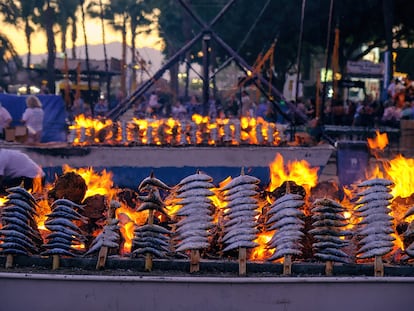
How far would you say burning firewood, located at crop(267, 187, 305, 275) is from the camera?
5703mm

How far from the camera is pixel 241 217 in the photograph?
5.93 metres

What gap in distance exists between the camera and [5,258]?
6000mm

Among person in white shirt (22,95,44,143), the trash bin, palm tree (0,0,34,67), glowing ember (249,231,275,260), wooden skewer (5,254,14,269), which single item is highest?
palm tree (0,0,34,67)

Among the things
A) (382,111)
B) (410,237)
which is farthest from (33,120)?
(382,111)

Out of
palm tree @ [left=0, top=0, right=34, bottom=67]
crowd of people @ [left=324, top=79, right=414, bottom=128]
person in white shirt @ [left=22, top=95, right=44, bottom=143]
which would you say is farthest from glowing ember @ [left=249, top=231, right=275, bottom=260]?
palm tree @ [left=0, top=0, right=34, bottom=67]

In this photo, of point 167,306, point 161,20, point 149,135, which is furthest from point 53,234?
point 161,20

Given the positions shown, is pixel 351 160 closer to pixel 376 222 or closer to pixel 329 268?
pixel 376 222

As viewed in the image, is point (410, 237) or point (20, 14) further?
point (20, 14)

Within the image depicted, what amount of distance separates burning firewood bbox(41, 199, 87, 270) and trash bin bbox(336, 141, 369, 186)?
824 centimetres

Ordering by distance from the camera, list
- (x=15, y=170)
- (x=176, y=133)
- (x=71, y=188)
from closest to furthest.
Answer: (x=71, y=188) < (x=15, y=170) < (x=176, y=133)

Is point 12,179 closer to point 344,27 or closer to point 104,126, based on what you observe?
point 104,126

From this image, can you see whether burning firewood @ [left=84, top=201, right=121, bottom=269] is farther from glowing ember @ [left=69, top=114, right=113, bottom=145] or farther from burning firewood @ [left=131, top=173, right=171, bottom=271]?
glowing ember @ [left=69, top=114, right=113, bottom=145]

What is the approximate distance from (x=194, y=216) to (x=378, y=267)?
5.71 ft

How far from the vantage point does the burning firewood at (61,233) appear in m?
5.90
